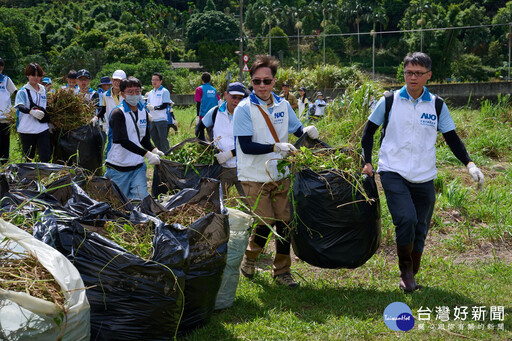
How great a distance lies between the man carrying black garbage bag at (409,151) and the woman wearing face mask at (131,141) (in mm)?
2080

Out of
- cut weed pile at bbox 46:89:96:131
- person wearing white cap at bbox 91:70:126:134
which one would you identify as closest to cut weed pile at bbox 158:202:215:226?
cut weed pile at bbox 46:89:96:131

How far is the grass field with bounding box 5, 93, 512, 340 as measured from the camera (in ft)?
11.4

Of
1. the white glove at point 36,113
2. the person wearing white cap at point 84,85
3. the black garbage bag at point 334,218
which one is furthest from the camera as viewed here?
the person wearing white cap at point 84,85

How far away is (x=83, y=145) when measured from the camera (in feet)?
24.0

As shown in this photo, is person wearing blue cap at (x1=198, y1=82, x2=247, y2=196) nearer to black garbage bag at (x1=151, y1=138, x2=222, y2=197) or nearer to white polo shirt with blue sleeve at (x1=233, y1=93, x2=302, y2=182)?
black garbage bag at (x1=151, y1=138, x2=222, y2=197)

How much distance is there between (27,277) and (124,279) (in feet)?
1.50

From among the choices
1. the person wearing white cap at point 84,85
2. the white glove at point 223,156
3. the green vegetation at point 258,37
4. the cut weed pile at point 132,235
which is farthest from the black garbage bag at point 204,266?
the green vegetation at point 258,37

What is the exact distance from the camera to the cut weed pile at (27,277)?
260 cm

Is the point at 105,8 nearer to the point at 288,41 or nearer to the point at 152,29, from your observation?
the point at 152,29

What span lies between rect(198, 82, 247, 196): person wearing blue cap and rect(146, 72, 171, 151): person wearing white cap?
3599 millimetres

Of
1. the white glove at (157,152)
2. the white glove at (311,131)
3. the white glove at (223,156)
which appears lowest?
the white glove at (223,156)

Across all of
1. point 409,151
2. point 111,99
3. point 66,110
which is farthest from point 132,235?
point 111,99

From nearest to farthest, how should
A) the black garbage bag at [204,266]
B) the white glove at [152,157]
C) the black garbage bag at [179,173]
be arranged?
the black garbage bag at [204,266] → the white glove at [152,157] → the black garbage bag at [179,173]

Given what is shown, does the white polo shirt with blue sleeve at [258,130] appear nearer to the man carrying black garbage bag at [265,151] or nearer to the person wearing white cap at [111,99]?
the man carrying black garbage bag at [265,151]
